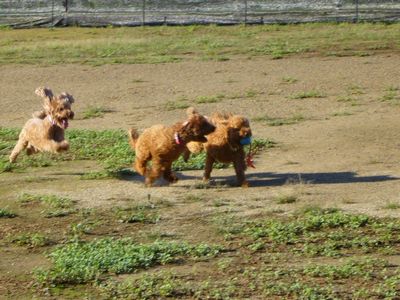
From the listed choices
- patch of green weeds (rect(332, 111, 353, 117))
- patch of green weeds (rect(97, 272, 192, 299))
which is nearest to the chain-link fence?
patch of green weeds (rect(332, 111, 353, 117))

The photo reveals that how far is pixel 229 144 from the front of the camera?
397 inches

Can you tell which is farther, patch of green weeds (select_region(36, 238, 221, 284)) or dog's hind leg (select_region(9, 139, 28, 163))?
dog's hind leg (select_region(9, 139, 28, 163))

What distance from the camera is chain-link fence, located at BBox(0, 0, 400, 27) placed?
28203 millimetres

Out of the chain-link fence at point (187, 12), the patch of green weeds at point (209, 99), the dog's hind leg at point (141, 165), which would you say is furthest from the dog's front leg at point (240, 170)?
the chain-link fence at point (187, 12)

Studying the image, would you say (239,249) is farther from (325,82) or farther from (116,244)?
(325,82)

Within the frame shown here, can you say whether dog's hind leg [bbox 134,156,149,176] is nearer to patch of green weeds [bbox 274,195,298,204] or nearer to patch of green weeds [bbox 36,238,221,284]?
patch of green weeds [bbox 274,195,298,204]

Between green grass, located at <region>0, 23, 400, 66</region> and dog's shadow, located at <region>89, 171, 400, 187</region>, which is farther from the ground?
dog's shadow, located at <region>89, 171, 400, 187</region>

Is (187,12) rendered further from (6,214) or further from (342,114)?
(6,214)

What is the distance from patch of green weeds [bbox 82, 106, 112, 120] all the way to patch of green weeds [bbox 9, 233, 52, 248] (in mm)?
6014

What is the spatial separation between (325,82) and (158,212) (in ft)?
26.8

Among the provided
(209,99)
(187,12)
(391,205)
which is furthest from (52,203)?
(187,12)

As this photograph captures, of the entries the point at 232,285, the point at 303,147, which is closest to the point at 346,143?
the point at 303,147

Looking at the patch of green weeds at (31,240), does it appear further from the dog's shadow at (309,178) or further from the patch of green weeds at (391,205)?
the patch of green weeds at (391,205)

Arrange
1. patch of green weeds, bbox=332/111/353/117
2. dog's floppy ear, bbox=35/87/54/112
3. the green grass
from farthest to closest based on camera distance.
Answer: the green grass < patch of green weeds, bbox=332/111/353/117 < dog's floppy ear, bbox=35/87/54/112
